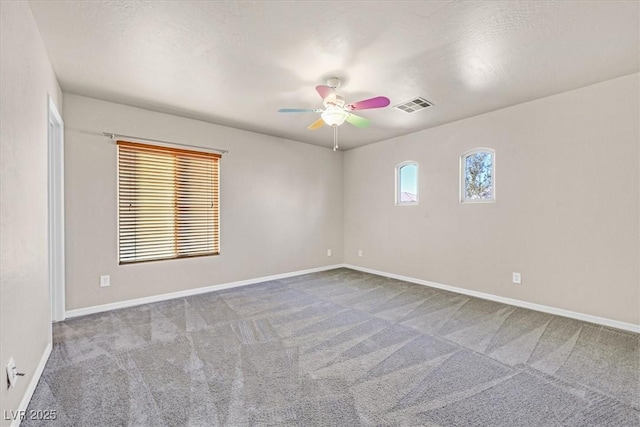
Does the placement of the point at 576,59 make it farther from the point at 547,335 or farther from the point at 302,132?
the point at 302,132

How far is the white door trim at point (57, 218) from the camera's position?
3016mm

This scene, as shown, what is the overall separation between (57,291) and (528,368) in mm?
4560

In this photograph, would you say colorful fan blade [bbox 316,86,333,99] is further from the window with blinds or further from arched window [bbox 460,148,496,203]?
arched window [bbox 460,148,496,203]

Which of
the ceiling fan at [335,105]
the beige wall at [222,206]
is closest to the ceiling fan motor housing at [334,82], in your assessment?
the ceiling fan at [335,105]

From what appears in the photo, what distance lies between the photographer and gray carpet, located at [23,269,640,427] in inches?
67.3

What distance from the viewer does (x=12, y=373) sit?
1520 mm

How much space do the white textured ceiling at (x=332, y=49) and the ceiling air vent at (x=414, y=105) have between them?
0.42 ft

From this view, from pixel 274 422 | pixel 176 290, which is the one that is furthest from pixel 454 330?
pixel 176 290

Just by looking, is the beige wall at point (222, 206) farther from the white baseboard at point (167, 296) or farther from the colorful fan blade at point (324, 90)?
the colorful fan blade at point (324, 90)

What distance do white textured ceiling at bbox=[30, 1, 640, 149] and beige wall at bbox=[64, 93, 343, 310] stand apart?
17.7 inches

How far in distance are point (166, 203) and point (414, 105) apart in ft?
11.5

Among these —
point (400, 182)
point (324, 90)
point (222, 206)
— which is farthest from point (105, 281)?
point (400, 182)

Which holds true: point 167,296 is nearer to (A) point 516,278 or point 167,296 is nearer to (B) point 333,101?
(B) point 333,101

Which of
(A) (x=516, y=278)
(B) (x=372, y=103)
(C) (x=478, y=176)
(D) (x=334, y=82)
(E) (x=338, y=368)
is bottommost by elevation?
(E) (x=338, y=368)
